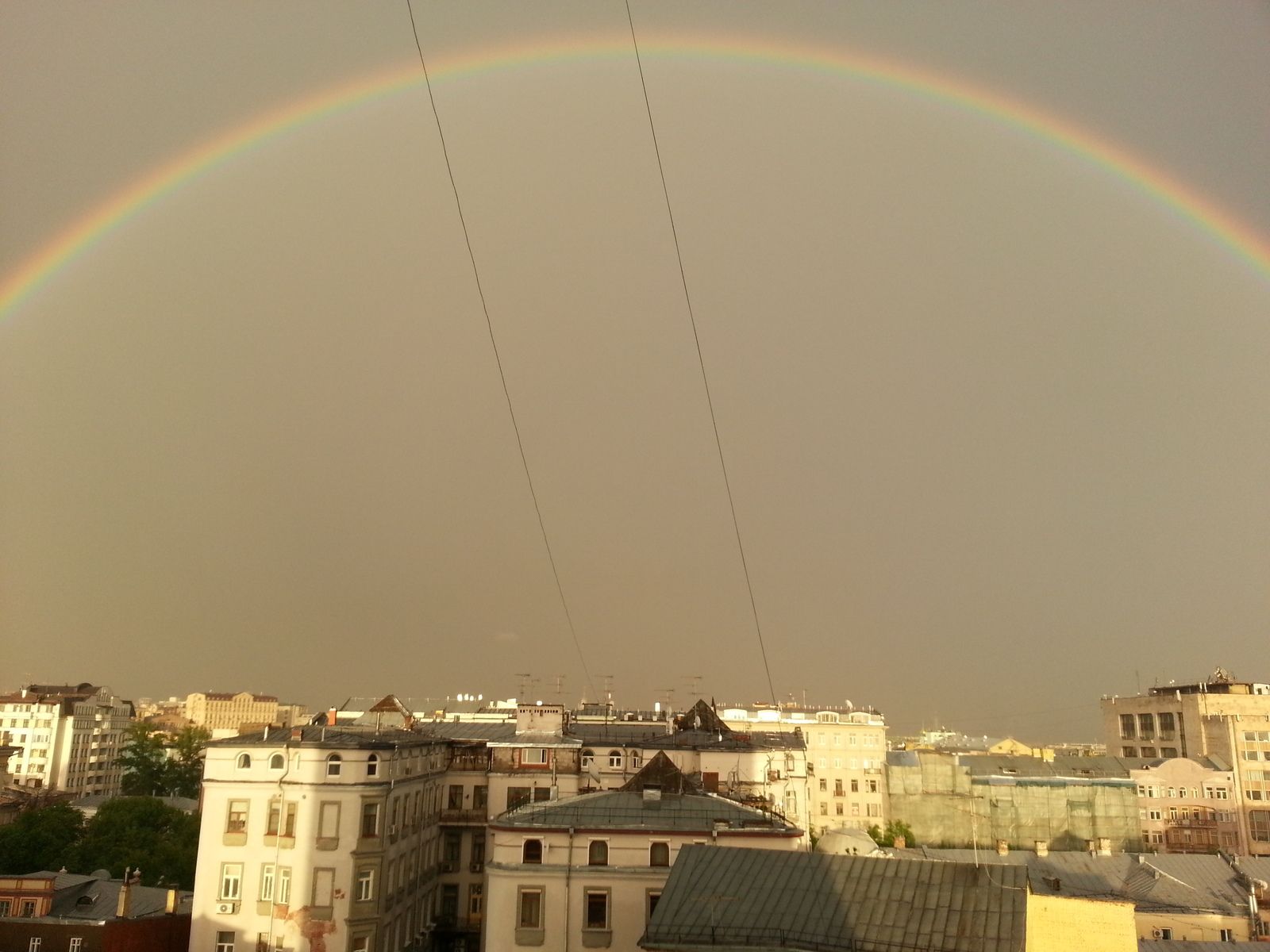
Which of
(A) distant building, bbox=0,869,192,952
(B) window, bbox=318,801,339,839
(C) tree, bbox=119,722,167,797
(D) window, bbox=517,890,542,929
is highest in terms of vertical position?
(C) tree, bbox=119,722,167,797

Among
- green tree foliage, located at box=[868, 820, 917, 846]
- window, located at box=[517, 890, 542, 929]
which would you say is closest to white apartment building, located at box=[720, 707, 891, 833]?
green tree foliage, located at box=[868, 820, 917, 846]

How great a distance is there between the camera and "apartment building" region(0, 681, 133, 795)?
5221 inches

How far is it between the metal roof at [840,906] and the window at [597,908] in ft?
16.4

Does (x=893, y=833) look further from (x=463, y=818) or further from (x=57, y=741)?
(x=57, y=741)

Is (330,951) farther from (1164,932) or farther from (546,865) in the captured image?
(1164,932)

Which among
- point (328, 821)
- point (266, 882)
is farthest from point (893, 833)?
point (266, 882)

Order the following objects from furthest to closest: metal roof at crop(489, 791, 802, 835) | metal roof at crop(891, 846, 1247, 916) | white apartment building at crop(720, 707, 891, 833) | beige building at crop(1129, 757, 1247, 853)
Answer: white apartment building at crop(720, 707, 891, 833)
beige building at crop(1129, 757, 1247, 853)
metal roof at crop(891, 846, 1247, 916)
metal roof at crop(489, 791, 802, 835)

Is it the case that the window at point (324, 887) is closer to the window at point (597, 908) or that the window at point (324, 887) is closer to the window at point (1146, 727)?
the window at point (597, 908)

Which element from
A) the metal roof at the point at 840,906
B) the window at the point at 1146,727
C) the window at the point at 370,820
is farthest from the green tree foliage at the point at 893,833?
the metal roof at the point at 840,906

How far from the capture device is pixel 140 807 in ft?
205

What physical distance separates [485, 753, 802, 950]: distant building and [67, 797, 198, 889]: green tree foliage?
95.7ft

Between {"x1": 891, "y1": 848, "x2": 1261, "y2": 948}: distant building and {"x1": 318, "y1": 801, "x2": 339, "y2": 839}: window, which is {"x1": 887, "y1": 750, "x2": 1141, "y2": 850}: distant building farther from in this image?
{"x1": 318, "y1": 801, "x2": 339, "y2": 839}: window

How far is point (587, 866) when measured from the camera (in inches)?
1231

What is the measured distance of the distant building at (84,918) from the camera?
36312 millimetres
